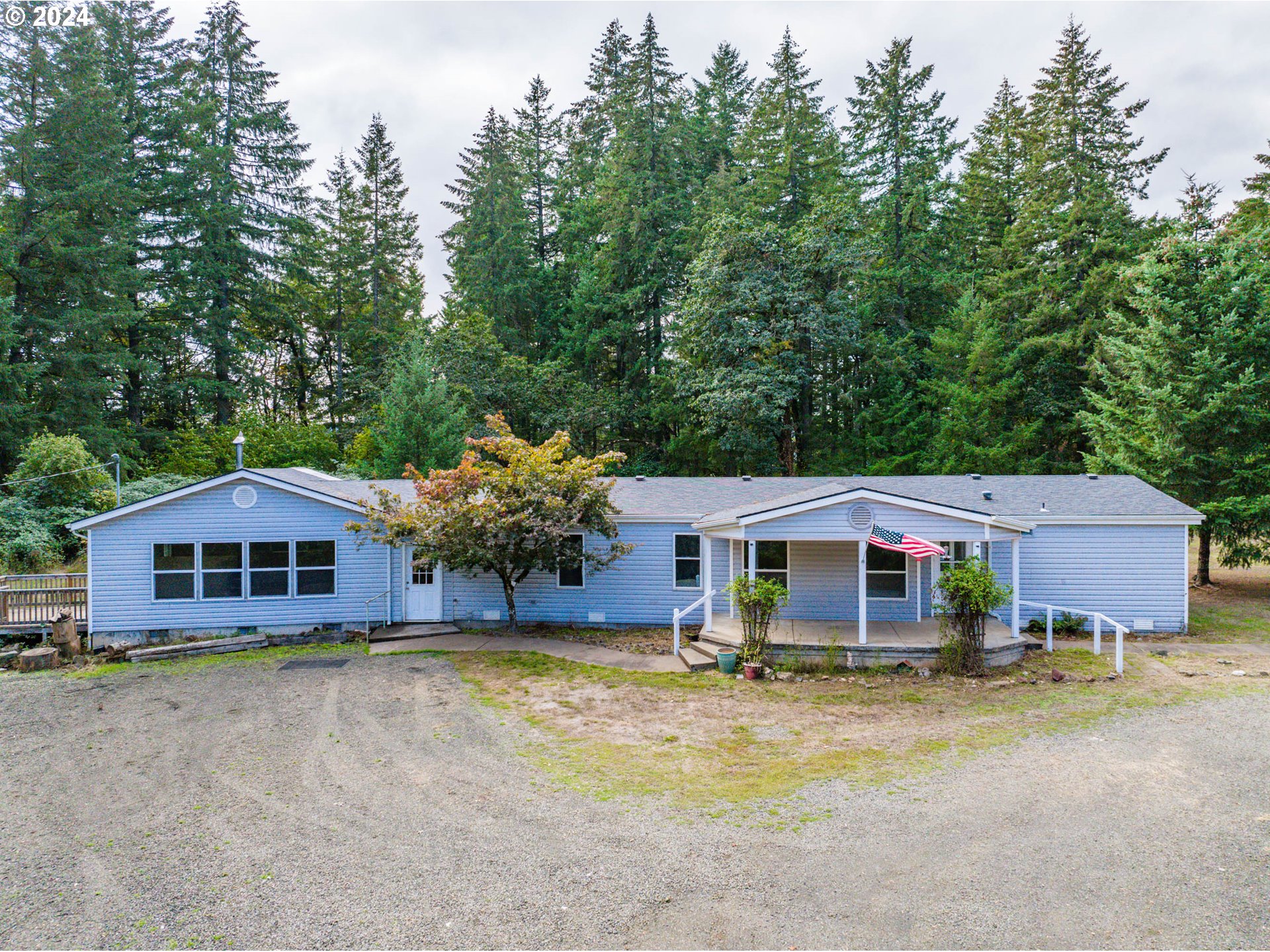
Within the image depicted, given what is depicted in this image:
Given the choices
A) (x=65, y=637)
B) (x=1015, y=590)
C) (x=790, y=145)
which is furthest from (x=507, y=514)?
(x=790, y=145)

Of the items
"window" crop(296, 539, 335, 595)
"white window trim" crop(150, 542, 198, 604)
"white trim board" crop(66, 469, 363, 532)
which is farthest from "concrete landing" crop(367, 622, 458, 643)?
"white window trim" crop(150, 542, 198, 604)

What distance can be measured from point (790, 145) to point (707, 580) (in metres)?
22.0

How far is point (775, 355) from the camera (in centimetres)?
2408

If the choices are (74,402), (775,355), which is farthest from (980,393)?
(74,402)

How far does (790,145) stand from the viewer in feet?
90.9

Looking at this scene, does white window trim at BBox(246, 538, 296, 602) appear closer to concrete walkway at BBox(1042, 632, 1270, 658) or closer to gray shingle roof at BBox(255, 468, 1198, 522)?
gray shingle roof at BBox(255, 468, 1198, 522)

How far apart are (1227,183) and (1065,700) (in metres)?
26.2

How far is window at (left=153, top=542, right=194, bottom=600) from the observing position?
1379cm

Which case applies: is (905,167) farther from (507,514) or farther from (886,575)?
(507,514)

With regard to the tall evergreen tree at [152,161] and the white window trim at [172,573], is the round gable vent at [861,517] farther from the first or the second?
the tall evergreen tree at [152,161]

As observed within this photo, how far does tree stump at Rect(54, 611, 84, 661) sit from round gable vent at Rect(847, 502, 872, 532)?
50.2 feet

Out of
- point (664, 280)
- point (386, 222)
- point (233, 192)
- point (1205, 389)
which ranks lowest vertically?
point (1205, 389)

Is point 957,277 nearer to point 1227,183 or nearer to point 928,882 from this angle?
point 1227,183

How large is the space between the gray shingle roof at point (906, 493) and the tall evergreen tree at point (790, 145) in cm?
1589
